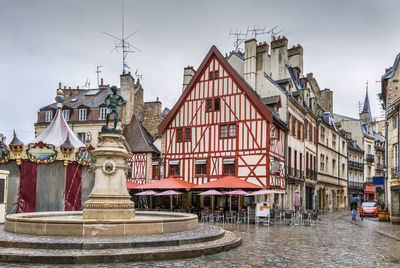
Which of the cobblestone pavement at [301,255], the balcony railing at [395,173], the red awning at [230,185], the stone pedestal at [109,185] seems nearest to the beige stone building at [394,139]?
the balcony railing at [395,173]

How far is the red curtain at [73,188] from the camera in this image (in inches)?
702

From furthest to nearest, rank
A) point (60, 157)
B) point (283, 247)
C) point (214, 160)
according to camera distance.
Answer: point (214, 160) → point (60, 157) → point (283, 247)

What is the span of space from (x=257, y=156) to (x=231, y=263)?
594 inches

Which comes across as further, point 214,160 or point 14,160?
point 214,160

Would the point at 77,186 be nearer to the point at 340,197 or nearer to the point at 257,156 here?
the point at 257,156

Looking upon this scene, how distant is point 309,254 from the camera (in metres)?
9.12

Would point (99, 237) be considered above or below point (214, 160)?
below

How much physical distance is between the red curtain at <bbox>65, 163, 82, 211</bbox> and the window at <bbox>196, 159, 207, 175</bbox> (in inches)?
316

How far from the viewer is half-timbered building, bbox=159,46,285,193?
22.7 metres

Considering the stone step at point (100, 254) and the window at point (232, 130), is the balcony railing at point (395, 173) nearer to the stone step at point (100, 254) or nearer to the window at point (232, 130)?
A: the window at point (232, 130)

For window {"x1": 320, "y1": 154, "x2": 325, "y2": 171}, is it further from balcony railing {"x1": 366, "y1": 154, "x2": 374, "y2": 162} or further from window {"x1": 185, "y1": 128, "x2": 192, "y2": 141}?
balcony railing {"x1": 366, "y1": 154, "x2": 374, "y2": 162}

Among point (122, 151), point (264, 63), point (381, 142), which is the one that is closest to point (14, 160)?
point (122, 151)

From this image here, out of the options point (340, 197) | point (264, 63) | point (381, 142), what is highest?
point (264, 63)

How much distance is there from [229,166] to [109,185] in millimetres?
13245
